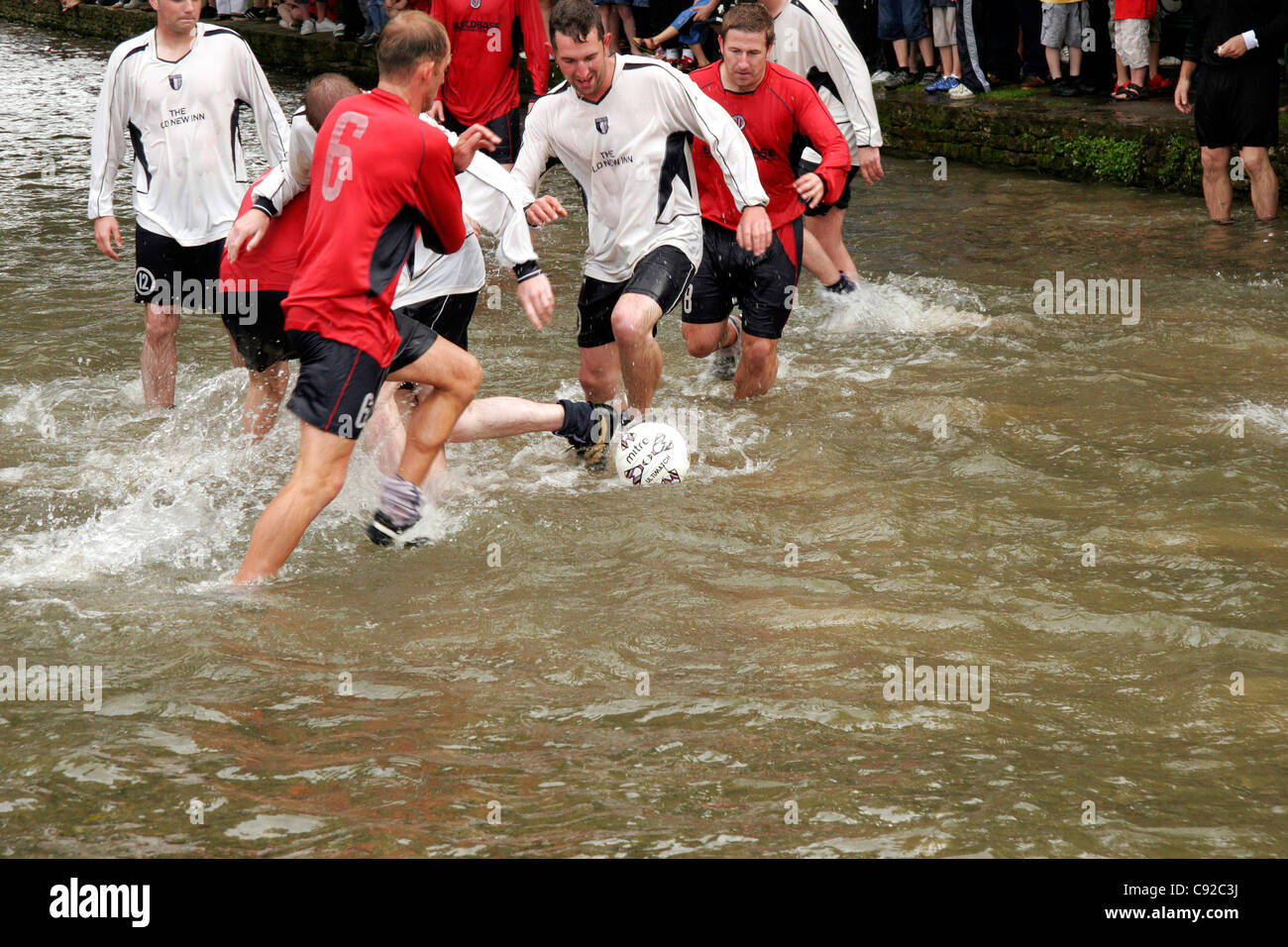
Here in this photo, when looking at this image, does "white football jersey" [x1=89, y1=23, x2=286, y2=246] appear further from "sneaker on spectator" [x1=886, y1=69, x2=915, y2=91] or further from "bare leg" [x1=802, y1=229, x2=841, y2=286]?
"sneaker on spectator" [x1=886, y1=69, x2=915, y2=91]

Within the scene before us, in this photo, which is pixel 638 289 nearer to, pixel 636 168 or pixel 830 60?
pixel 636 168

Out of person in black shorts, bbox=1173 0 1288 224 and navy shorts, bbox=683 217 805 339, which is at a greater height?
person in black shorts, bbox=1173 0 1288 224

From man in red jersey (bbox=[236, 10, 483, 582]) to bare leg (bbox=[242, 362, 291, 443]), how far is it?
139 cm

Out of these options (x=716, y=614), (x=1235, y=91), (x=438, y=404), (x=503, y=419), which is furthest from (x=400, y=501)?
(x=1235, y=91)

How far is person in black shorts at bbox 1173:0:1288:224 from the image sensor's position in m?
9.45

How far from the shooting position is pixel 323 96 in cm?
535

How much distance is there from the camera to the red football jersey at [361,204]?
16.0 feet

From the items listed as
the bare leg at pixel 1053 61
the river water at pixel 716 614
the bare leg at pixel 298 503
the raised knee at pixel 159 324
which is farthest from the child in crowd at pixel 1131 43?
the bare leg at pixel 298 503

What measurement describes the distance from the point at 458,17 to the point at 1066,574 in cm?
641

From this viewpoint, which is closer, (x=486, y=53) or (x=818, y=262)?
(x=818, y=262)

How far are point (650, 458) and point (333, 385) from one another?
1603mm

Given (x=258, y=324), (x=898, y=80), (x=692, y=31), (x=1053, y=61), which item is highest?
(x=692, y=31)

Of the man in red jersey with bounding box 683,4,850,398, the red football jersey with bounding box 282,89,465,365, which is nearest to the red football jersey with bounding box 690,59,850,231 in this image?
the man in red jersey with bounding box 683,4,850,398
